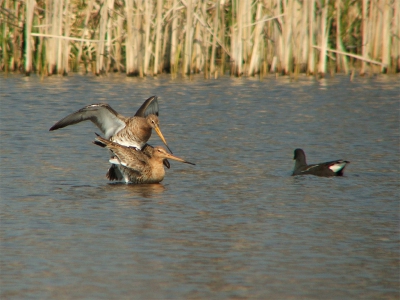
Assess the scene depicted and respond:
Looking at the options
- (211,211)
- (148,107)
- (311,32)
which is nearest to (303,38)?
(311,32)

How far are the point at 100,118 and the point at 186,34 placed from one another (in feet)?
28.3

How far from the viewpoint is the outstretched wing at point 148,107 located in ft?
35.4

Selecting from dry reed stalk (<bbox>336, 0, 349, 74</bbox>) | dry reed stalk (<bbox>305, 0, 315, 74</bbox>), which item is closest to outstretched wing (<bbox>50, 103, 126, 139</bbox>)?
dry reed stalk (<bbox>305, 0, 315, 74</bbox>)

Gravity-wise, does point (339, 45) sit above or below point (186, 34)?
below

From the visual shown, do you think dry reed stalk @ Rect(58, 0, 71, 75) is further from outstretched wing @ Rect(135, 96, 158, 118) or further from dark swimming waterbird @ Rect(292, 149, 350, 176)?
dark swimming waterbird @ Rect(292, 149, 350, 176)

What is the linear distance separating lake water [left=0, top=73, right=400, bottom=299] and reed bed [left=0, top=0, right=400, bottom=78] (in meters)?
2.94

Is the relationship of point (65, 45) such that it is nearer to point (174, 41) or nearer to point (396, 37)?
→ point (174, 41)

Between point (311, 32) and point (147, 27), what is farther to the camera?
point (311, 32)

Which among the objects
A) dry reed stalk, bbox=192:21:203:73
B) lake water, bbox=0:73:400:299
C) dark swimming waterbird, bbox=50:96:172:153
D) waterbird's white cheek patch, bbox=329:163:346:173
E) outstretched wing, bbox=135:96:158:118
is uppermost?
dry reed stalk, bbox=192:21:203:73

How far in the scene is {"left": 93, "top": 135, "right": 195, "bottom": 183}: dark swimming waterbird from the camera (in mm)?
9695

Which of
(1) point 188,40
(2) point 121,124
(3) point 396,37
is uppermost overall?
(3) point 396,37

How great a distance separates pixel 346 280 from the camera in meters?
5.79

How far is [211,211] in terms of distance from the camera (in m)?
7.99

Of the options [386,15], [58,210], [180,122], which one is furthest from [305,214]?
[386,15]
